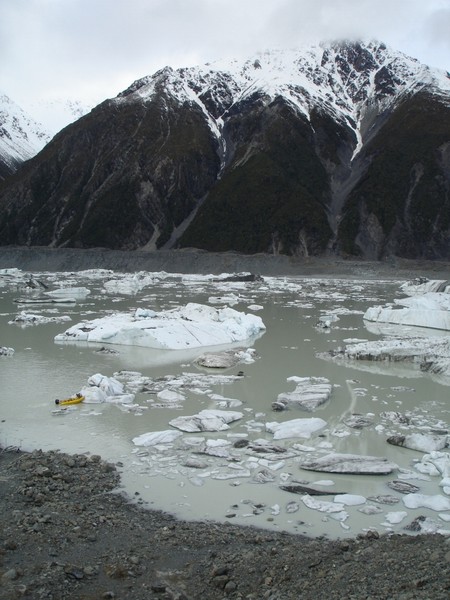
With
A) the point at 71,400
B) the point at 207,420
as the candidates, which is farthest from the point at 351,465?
the point at 71,400

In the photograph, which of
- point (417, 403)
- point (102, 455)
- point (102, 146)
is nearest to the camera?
point (102, 455)

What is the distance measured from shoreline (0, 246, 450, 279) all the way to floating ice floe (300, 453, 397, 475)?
51.5 metres

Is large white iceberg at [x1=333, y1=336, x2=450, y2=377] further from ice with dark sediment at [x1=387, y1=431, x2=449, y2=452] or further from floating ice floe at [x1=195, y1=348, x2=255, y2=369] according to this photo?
ice with dark sediment at [x1=387, y1=431, x2=449, y2=452]

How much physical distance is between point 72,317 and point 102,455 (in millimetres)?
16045

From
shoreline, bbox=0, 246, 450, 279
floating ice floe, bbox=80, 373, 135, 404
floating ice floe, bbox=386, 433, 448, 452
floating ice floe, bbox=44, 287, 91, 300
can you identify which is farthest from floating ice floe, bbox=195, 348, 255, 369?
shoreline, bbox=0, 246, 450, 279

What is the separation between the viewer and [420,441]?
25.5ft

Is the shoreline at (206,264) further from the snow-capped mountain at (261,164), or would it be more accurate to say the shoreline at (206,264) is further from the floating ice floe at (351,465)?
the floating ice floe at (351,465)

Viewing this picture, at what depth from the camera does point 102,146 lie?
4286 inches

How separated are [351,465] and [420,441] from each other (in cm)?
137

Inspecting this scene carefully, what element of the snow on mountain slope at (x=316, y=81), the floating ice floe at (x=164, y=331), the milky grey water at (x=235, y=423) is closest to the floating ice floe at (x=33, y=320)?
the milky grey water at (x=235, y=423)

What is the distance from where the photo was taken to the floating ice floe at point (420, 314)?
66.6 feet

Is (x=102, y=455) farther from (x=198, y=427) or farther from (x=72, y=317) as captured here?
(x=72, y=317)

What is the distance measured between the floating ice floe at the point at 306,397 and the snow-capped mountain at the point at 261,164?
238 feet

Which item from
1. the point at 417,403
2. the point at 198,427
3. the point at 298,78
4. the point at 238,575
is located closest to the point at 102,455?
the point at 198,427
